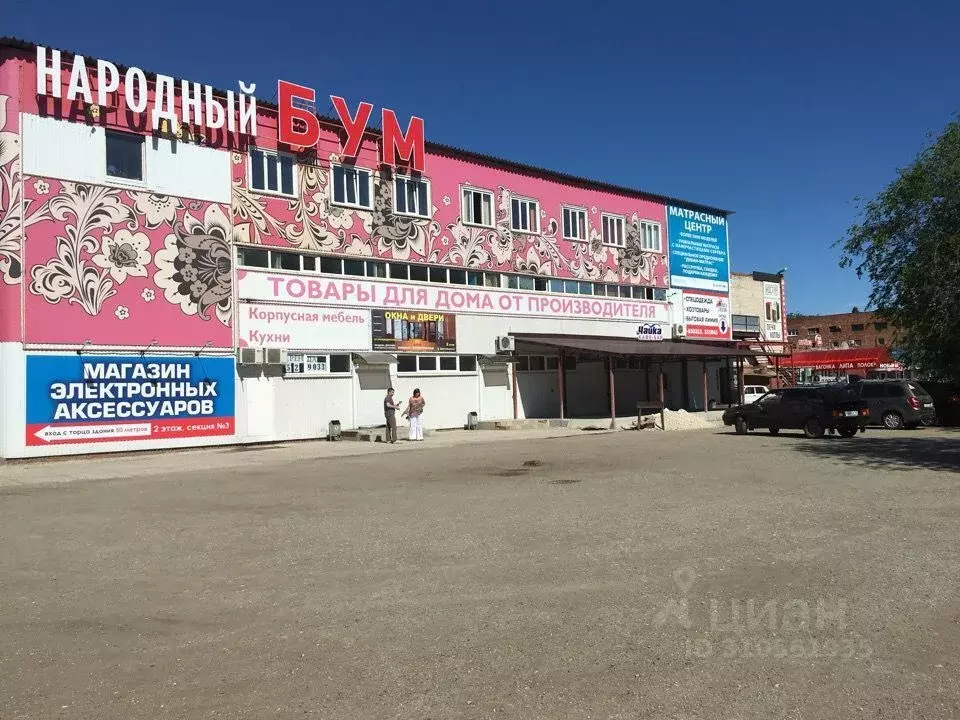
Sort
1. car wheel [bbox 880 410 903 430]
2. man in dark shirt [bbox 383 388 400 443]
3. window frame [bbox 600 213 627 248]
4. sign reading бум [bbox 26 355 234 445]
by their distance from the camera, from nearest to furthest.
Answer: sign reading бум [bbox 26 355 234 445] → man in dark shirt [bbox 383 388 400 443] → car wheel [bbox 880 410 903 430] → window frame [bbox 600 213 627 248]

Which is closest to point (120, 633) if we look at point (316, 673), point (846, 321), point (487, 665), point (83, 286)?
point (316, 673)

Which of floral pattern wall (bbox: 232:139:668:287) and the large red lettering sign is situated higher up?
the large red lettering sign

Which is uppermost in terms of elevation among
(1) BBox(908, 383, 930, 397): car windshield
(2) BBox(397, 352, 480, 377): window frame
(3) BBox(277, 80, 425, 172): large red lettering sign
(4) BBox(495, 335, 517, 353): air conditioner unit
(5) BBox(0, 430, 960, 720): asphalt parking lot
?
(3) BBox(277, 80, 425, 172): large red lettering sign

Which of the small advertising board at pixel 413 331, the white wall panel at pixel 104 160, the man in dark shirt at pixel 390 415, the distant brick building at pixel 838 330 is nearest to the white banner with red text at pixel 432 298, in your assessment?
the small advertising board at pixel 413 331

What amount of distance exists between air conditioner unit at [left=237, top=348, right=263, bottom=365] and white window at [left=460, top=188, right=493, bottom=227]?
34.1 feet

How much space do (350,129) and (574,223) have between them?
12.1 metres

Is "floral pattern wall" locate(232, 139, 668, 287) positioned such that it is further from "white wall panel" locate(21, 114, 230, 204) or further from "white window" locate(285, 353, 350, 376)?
"white window" locate(285, 353, 350, 376)

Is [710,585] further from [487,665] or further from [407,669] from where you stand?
[407,669]

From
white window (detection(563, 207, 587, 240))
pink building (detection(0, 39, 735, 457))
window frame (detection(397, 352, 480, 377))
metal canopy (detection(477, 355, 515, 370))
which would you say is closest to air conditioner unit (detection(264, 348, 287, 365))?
pink building (detection(0, 39, 735, 457))

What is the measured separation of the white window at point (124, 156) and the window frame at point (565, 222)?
17827 millimetres

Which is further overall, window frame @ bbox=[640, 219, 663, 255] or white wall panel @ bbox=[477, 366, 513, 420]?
window frame @ bbox=[640, 219, 663, 255]

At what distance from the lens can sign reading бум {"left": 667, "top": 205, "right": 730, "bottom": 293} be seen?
130 ft

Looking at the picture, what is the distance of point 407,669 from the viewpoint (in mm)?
4809

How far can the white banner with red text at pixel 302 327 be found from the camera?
80.6 feet
